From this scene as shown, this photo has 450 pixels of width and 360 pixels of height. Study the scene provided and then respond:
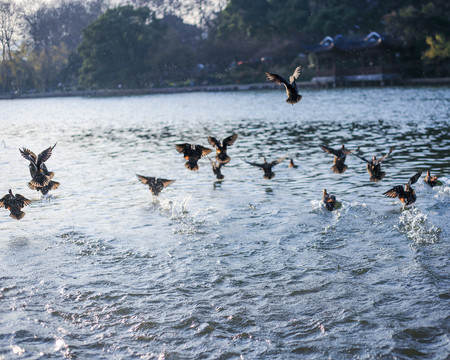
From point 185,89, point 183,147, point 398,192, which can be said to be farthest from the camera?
point 185,89

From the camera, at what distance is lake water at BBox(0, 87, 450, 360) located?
19.0 ft

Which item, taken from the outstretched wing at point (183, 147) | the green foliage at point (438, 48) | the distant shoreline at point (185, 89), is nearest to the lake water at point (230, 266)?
the outstretched wing at point (183, 147)

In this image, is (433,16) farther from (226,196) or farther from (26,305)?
(26,305)

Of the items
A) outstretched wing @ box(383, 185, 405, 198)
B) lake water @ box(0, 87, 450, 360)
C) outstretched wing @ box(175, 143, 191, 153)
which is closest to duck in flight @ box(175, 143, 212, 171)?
outstretched wing @ box(175, 143, 191, 153)

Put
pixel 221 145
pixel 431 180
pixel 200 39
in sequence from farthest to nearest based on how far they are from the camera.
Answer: pixel 200 39
pixel 431 180
pixel 221 145

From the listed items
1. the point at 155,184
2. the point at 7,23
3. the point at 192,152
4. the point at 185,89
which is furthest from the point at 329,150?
the point at 7,23

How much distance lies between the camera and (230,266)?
8.07 meters

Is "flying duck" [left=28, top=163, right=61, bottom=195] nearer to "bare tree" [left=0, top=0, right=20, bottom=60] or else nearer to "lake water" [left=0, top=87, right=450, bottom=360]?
"lake water" [left=0, top=87, right=450, bottom=360]

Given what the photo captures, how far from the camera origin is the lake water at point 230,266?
5.79 m

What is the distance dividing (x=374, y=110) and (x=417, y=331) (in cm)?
2947

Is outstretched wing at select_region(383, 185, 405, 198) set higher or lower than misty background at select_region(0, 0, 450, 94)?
lower

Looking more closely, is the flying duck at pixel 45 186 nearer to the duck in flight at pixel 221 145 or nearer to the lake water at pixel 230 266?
the lake water at pixel 230 266

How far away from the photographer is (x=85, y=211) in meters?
11.9

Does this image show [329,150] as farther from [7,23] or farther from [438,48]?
[7,23]
